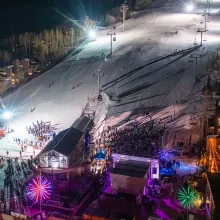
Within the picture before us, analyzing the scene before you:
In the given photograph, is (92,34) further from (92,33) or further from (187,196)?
(187,196)

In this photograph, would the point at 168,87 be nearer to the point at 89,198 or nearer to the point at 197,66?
the point at 197,66

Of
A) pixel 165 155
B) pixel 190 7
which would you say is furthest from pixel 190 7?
pixel 165 155

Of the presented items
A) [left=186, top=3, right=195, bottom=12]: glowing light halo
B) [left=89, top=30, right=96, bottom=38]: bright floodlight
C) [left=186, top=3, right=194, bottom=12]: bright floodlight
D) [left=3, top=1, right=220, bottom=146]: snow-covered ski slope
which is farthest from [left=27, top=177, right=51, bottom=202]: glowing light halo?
[left=186, top=3, right=194, bottom=12]: bright floodlight

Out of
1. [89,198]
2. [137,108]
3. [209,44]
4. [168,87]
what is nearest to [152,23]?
[209,44]

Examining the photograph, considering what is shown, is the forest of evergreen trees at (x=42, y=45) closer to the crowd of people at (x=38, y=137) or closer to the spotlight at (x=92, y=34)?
the spotlight at (x=92, y=34)

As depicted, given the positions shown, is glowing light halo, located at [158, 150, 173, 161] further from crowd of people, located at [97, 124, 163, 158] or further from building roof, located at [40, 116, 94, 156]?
building roof, located at [40, 116, 94, 156]

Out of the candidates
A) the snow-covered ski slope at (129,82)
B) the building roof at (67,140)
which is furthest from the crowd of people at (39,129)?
the building roof at (67,140)
